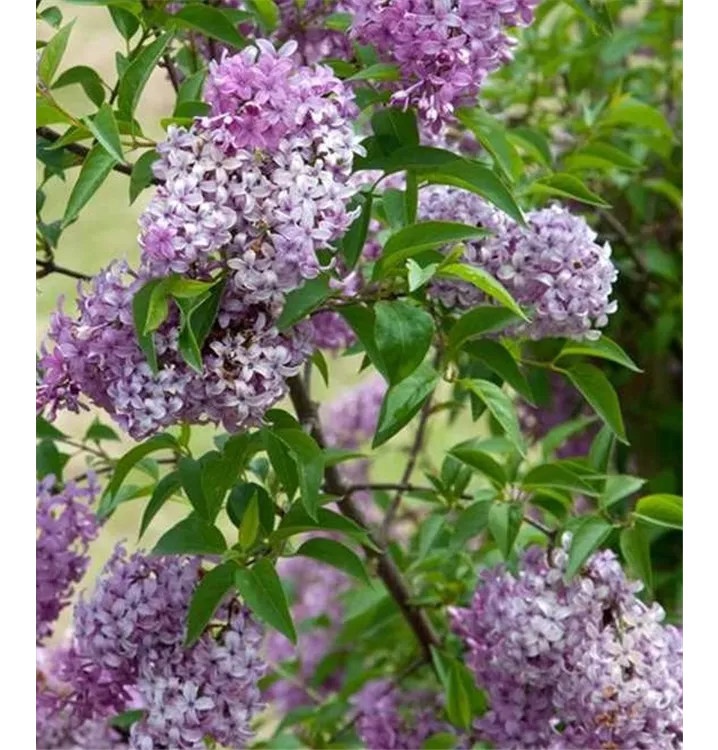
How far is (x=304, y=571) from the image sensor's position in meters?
2.42

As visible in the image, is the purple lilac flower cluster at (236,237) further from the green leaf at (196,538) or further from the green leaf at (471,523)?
the green leaf at (471,523)

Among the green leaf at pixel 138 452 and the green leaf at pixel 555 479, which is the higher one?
the green leaf at pixel 138 452

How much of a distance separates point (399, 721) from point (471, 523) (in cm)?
33

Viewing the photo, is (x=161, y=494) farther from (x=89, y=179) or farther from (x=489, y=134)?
(x=489, y=134)

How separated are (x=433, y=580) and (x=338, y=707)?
0.18 m

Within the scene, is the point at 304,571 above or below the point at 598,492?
above

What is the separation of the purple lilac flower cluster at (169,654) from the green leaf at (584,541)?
245 millimetres

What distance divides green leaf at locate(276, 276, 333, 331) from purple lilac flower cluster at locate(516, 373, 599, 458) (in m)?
1.07

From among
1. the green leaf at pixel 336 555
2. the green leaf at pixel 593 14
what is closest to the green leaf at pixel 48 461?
the green leaf at pixel 336 555

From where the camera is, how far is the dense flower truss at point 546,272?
1.12 m

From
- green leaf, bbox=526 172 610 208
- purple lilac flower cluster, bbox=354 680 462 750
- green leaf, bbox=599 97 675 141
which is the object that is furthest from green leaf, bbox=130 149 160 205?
green leaf, bbox=599 97 675 141

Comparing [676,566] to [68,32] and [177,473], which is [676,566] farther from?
[68,32]

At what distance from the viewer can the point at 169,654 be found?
3.64 ft
